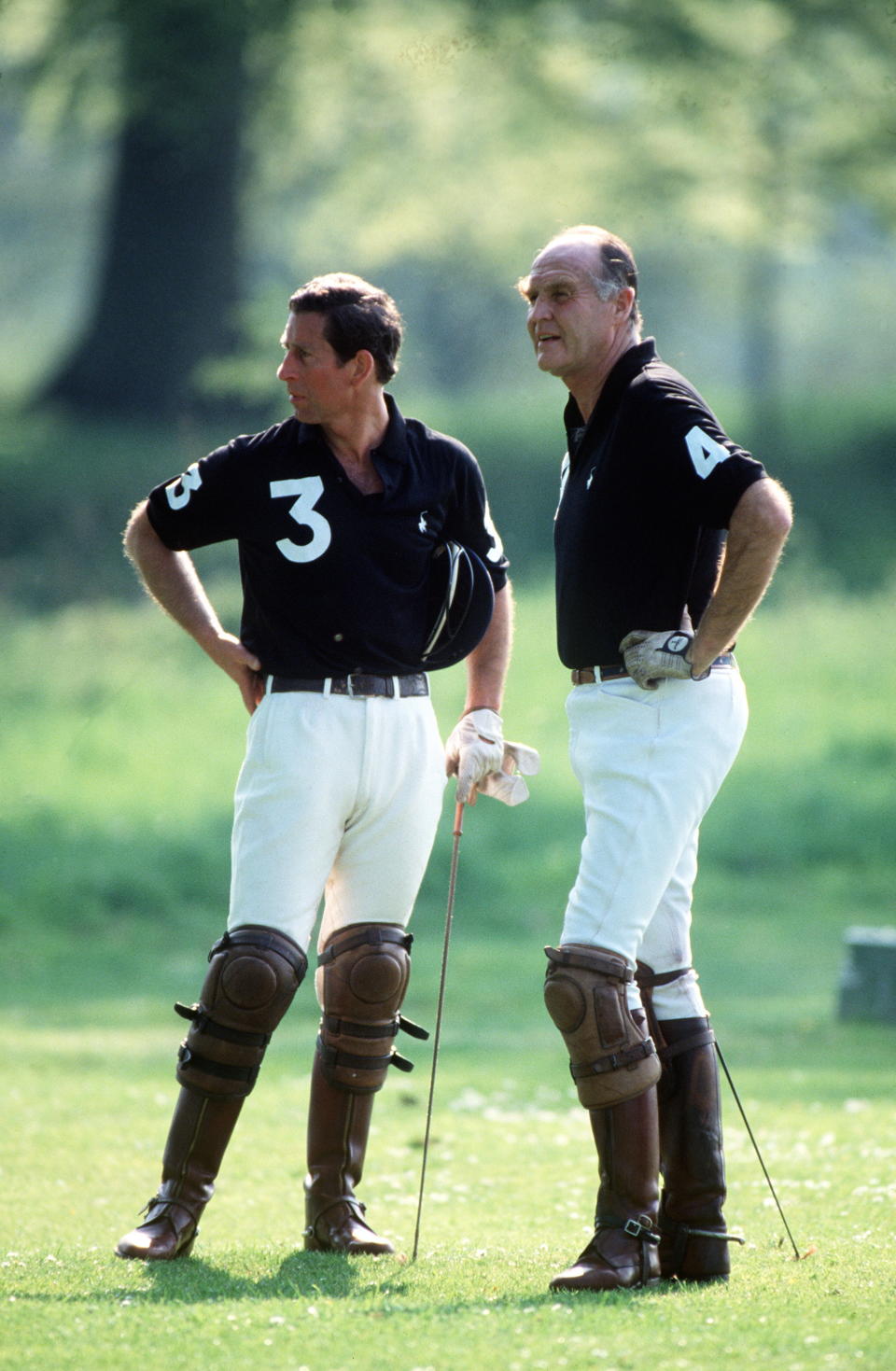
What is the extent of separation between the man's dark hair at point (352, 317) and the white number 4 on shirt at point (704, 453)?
0.95 metres

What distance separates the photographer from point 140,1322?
3.71 metres

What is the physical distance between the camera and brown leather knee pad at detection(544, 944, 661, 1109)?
13.5 ft

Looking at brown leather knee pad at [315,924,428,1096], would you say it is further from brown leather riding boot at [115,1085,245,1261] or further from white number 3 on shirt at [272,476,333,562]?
white number 3 on shirt at [272,476,333,562]

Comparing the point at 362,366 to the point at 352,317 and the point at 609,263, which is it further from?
the point at 609,263

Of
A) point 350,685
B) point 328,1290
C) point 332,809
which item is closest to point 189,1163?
point 328,1290

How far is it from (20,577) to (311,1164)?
13.7 meters

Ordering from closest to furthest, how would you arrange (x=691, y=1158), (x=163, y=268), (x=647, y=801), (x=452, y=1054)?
1. (x=647, y=801)
2. (x=691, y=1158)
3. (x=452, y=1054)
4. (x=163, y=268)

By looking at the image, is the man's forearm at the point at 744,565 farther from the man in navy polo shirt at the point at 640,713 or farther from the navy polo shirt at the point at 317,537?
the navy polo shirt at the point at 317,537

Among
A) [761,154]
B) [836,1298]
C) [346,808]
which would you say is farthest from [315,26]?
[836,1298]

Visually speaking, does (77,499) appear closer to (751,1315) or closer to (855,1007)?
(855,1007)

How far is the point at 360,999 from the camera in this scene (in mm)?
4641

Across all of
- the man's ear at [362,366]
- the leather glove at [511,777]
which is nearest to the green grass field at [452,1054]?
the leather glove at [511,777]

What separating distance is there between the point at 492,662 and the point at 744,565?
1048mm

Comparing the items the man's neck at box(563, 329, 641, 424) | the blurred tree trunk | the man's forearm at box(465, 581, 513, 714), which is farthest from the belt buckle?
the blurred tree trunk
